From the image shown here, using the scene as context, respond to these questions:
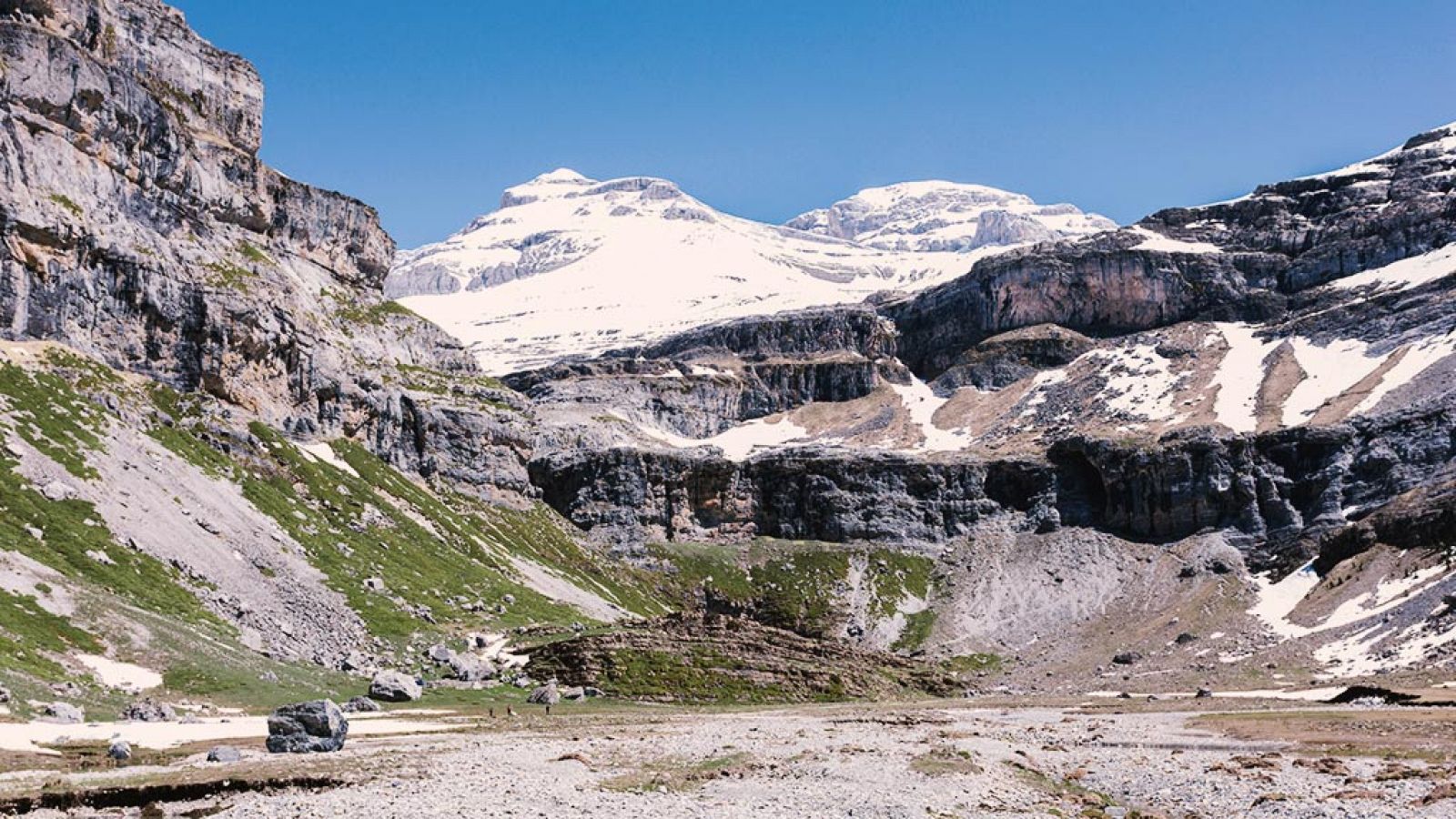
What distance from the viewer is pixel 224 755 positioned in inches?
1794

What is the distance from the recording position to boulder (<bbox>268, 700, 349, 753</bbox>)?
4900 centimetres

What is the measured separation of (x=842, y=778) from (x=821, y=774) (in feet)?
4.51

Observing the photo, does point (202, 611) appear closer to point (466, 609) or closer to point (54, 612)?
point (54, 612)

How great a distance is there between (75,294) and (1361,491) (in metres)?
180

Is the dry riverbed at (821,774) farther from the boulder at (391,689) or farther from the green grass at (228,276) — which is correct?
the green grass at (228,276)

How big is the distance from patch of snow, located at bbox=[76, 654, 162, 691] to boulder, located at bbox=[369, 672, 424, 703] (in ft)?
45.5

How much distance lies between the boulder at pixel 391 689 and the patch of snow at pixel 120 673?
45.5 ft

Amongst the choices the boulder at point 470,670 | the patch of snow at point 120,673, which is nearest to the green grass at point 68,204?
the boulder at point 470,670

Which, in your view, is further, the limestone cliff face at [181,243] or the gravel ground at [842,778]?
the limestone cliff face at [181,243]

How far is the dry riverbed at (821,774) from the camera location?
37188mm

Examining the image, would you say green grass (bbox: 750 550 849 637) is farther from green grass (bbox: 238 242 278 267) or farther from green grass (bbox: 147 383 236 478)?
green grass (bbox: 238 242 278 267)

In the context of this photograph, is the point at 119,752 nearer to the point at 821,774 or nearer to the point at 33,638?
the point at 33,638

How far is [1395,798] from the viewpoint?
39500mm

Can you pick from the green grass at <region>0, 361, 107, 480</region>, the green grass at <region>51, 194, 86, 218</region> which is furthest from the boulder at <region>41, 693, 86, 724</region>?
the green grass at <region>51, 194, 86, 218</region>
